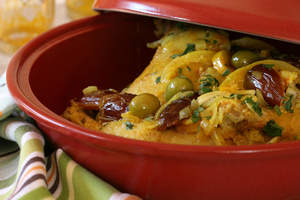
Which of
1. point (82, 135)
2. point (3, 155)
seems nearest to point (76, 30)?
point (3, 155)

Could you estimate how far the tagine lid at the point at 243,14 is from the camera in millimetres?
1197

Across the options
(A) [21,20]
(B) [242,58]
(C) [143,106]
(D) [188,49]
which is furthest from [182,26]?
(A) [21,20]

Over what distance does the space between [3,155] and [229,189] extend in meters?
0.69

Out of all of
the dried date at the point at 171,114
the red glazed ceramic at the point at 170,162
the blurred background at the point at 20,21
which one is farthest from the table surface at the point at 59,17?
the dried date at the point at 171,114

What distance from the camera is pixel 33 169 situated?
110 cm

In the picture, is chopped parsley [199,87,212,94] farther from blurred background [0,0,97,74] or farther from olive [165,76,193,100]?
blurred background [0,0,97,74]

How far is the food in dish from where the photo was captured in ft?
3.83

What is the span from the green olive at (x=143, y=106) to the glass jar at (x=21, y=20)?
4.14 ft

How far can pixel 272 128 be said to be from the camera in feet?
3.89

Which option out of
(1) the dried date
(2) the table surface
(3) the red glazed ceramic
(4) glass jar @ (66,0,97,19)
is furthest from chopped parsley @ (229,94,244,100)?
(4) glass jar @ (66,0,97,19)

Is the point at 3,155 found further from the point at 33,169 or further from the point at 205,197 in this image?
the point at 205,197

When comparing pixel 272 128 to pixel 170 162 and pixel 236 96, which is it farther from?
pixel 170 162

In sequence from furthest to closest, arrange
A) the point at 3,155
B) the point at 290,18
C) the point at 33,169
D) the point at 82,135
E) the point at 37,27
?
the point at 37,27
the point at 3,155
the point at 290,18
the point at 33,169
the point at 82,135

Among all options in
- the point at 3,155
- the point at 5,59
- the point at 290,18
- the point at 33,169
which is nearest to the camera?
the point at 33,169
